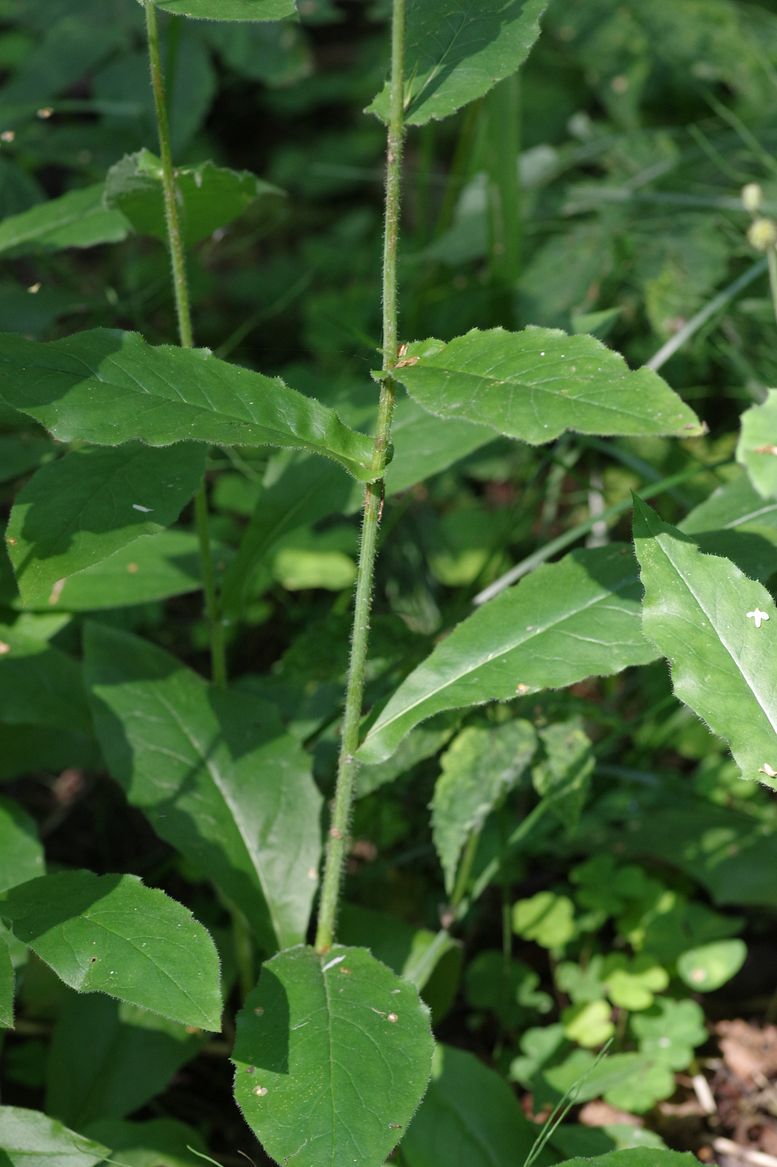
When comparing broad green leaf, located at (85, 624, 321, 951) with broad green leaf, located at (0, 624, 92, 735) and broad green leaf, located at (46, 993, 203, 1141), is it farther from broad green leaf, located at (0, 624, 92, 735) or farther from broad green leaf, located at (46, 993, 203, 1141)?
broad green leaf, located at (46, 993, 203, 1141)

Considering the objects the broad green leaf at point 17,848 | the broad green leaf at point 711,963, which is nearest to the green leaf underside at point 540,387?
the broad green leaf at point 17,848

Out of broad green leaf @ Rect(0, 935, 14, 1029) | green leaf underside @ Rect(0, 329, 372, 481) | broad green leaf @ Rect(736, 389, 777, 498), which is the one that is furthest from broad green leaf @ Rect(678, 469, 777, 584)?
broad green leaf @ Rect(0, 935, 14, 1029)

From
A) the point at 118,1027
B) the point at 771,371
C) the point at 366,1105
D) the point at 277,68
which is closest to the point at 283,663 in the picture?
the point at 118,1027

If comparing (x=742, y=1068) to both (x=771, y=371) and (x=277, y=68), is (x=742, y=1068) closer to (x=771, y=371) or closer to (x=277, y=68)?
(x=771, y=371)

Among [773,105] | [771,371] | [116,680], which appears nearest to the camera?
[116,680]

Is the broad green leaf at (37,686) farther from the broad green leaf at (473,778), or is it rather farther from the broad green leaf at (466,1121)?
the broad green leaf at (466,1121)

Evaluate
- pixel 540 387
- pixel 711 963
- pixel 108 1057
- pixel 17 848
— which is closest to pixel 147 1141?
pixel 108 1057

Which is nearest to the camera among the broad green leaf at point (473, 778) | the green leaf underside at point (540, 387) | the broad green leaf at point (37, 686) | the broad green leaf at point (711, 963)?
the green leaf underside at point (540, 387)
